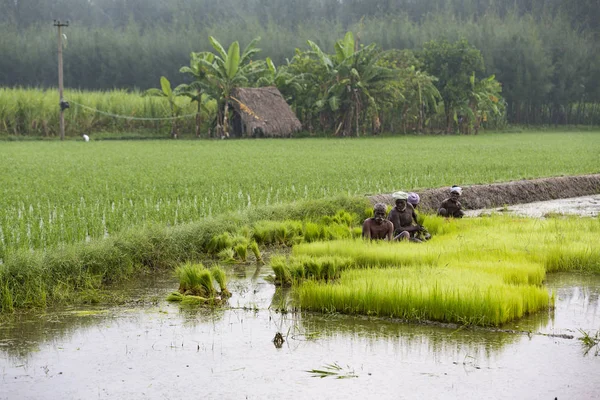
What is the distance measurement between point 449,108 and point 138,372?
3064 cm

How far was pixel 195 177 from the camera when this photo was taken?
12547mm

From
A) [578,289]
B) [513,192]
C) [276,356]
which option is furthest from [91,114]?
[276,356]

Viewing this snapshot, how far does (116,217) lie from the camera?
8281 mm

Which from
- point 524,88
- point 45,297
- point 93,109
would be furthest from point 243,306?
point 524,88

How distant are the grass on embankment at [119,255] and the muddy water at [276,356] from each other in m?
0.33

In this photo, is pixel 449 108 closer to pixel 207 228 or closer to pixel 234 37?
pixel 234 37

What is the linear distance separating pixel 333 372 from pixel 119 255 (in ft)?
8.92

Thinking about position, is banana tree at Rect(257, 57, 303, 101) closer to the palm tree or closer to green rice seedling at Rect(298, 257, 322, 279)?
the palm tree

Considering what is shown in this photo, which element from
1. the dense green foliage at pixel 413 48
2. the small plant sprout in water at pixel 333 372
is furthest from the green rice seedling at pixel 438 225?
the dense green foliage at pixel 413 48

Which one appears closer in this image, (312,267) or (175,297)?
(175,297)

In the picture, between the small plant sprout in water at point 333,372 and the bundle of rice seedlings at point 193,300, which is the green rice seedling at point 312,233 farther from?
the small plant sprout in water at point 333,372

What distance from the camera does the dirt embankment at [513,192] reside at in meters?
10.4

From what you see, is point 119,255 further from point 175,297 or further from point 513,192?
point 513,192

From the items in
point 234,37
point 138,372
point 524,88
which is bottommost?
point 138,372
